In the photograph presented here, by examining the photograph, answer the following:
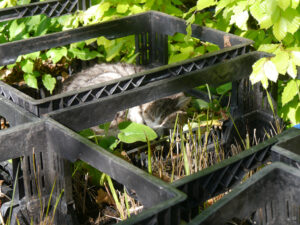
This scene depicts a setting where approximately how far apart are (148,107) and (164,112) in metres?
0.13

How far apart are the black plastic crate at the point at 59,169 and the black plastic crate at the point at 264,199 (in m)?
0.12

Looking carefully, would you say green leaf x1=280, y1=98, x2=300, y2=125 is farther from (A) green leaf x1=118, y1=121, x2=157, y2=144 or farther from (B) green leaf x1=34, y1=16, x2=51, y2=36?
(B) green leaf x1=34, y1=16, x2=51, y2=36

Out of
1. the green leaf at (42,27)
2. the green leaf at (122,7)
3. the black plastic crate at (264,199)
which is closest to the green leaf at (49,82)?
the green leaf at (42,27)

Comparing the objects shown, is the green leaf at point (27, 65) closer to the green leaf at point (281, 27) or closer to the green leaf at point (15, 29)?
the green leaf at point (15, 29)

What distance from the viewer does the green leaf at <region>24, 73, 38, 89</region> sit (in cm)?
470

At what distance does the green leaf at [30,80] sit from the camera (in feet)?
15.4

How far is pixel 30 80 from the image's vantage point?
4.76 m

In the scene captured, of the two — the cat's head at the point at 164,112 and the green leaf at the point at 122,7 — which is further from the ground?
the green leaf at the point at 122,7

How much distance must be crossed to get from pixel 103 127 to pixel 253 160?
63.2 inches

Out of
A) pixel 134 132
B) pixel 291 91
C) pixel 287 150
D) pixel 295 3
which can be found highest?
pixel 295 3

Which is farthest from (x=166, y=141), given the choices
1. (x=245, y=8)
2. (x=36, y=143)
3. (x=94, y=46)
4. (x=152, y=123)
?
(x=94, y=46)

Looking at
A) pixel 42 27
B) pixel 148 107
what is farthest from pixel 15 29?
pixel 148 107

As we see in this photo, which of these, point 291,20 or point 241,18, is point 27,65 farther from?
point 291,20

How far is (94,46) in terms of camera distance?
16.7ft
